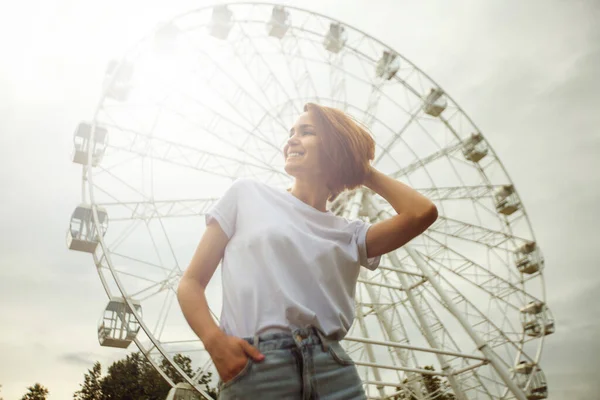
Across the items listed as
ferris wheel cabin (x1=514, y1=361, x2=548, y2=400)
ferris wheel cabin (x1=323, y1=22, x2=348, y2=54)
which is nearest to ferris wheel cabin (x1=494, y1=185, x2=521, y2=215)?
ferris wheel cabin (x1=514, y1=361, x2=548, y2=400)

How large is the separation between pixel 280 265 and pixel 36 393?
165 ft

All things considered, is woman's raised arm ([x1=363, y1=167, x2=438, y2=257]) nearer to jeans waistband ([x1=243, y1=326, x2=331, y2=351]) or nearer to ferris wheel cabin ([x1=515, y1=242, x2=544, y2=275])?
jeans waistband ([x1=243, y1=326, x2=331, y2=351])

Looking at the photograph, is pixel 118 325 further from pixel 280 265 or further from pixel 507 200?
pixel 507 200

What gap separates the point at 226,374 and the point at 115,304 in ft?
36.3

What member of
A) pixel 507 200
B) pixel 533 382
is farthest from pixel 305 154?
pixel 507 200

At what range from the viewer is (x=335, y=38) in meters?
15.6

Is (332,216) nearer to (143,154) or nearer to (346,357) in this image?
(346,357)

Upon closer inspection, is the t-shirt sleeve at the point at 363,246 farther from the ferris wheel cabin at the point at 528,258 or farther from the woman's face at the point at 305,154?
the ferris wheel cabin at the point at 528,258

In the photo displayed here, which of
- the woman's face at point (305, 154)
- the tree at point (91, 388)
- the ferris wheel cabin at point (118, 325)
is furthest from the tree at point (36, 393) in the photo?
the woman's face at point (305, 154)

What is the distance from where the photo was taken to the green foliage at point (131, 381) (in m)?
33.4

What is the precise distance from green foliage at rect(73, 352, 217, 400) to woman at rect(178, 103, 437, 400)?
3450 cm

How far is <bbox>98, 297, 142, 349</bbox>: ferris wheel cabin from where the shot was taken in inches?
445

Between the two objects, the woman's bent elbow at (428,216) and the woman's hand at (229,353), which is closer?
the woman's hand at (229,353)

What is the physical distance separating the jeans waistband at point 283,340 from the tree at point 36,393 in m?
50.1
